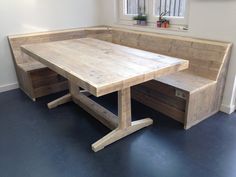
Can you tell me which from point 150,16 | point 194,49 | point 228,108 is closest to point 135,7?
point 150,16

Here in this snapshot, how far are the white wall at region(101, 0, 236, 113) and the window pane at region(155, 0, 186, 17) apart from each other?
0.72ft

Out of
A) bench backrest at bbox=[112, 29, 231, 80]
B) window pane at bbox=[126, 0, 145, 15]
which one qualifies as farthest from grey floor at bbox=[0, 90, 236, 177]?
window pane at bbox=[126, 0, 145, 15]

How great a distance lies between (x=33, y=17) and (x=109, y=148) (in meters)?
2.29

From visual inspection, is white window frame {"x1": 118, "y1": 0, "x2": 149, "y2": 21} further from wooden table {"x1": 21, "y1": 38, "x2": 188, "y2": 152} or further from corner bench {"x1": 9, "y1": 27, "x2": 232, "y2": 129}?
wooden table {"x1": 21, "y1": 38, "x2": 188, "y2": 152}

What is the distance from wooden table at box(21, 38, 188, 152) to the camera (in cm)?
157

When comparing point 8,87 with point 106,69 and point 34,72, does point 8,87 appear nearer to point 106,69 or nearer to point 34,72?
point 34,72

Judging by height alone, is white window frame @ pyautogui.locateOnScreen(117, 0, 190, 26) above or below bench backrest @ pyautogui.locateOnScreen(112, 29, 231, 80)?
above

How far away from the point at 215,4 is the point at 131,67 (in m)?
1.22

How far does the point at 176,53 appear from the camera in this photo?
2.64 metres

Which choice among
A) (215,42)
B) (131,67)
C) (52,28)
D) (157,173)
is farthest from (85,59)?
(52,28)

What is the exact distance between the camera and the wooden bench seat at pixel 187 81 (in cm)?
219

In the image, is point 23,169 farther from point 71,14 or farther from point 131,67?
point 71,14

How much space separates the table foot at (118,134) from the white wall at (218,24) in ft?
3.10

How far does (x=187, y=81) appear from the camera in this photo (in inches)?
91.9
